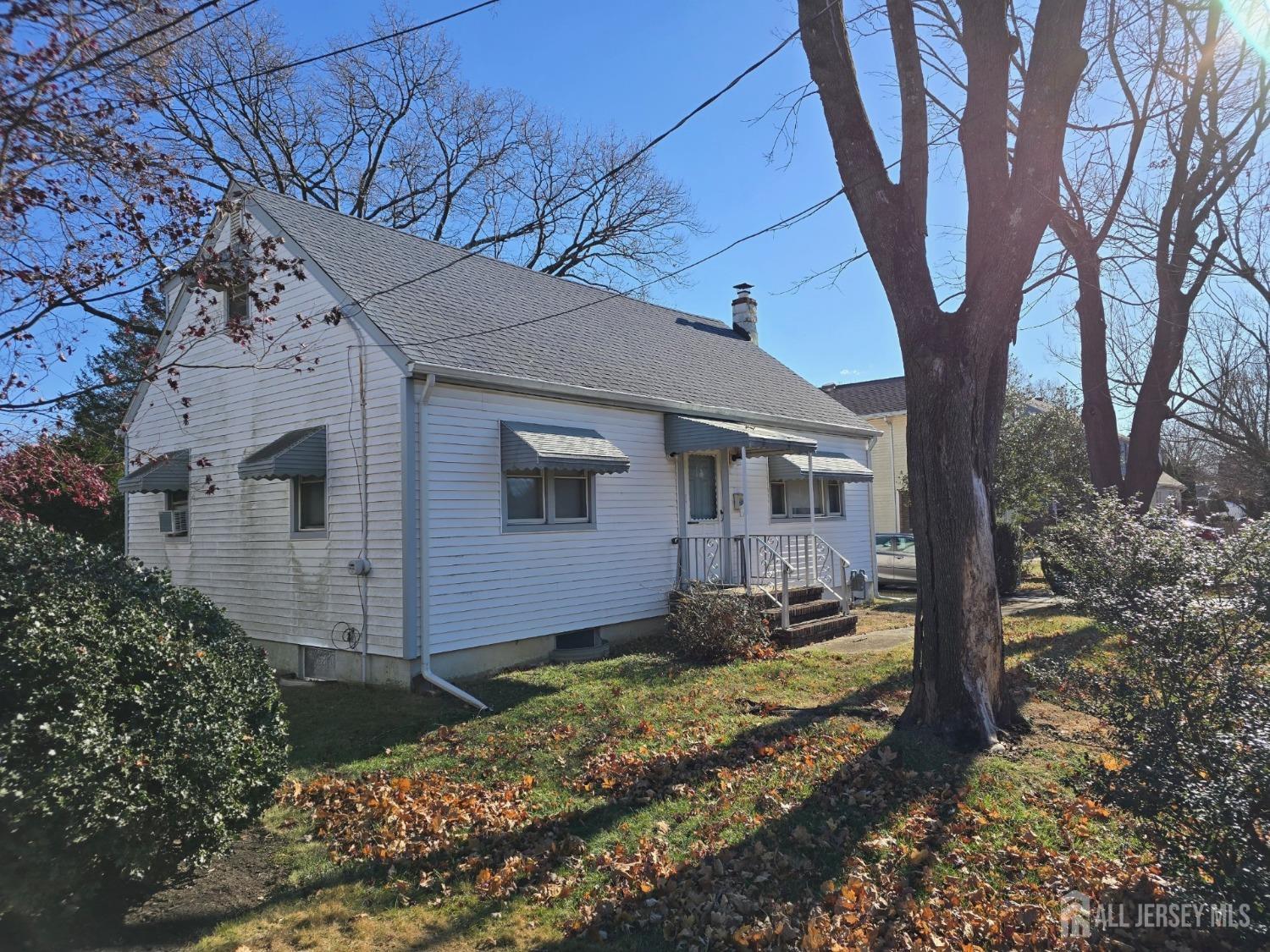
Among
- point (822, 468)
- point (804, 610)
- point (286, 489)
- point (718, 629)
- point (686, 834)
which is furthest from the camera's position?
point (822, 468)

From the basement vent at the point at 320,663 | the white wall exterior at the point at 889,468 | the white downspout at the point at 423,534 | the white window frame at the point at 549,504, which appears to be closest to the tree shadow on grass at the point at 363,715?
the basement vent at the point at 320,663

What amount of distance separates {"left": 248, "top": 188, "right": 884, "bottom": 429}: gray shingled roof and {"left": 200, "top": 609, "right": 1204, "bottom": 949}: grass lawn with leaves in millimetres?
4797

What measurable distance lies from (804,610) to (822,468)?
3.33m

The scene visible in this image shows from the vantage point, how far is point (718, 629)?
9992 mm

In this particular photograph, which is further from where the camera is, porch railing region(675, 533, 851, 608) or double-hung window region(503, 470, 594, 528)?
porch railing region(675, 533, 851, 608)

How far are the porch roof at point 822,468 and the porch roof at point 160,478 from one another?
31.9 feet

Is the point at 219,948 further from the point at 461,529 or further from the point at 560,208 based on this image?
the point at 560,208

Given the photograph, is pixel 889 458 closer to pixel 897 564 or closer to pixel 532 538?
pixel 897 564

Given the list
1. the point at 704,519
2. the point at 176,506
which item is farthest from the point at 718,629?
the point at 176,506

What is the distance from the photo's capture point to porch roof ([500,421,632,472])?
9.61m

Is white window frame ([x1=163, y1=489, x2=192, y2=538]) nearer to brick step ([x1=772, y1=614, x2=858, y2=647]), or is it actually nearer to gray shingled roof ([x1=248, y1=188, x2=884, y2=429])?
gray shingled roof ([x1=248, y1=188, x2=884, y2=429])

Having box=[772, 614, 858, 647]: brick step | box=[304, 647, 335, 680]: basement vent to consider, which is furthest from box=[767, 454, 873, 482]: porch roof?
box=[304, 647, 335, 680]: basement vent

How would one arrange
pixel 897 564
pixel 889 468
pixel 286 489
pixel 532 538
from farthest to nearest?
pixel 889 468, pixel 897 564, pixel 286 489, pixel 532 538

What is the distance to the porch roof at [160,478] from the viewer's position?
1166 cm
